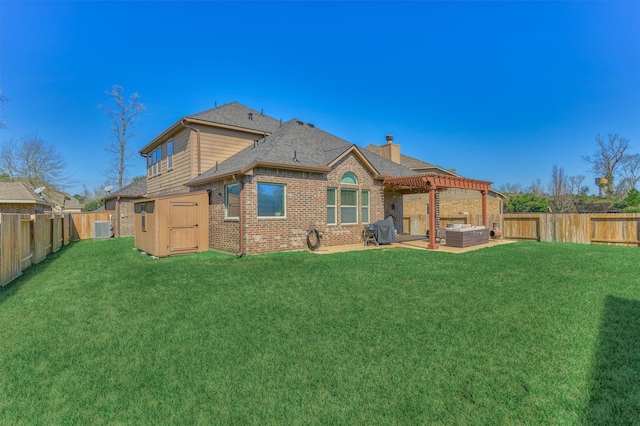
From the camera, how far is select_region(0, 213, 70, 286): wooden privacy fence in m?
6.81

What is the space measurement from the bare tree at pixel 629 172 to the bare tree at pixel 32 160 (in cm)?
5629

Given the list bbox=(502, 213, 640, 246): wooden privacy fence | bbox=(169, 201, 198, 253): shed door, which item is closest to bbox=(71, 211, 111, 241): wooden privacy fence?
bbox=(169, 201, 198, 253): shed door

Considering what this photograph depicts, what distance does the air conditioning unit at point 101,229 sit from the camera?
60.4 ft

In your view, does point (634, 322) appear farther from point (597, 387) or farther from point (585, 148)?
point (585, 148)

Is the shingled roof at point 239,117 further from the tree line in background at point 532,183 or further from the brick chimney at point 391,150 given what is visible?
the tree line in background at point 532,183

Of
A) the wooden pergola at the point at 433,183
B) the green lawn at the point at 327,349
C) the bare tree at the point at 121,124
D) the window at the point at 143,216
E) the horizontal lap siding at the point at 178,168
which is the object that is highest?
the bare tree at the point at 121,124

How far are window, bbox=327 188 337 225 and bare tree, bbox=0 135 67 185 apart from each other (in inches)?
1289

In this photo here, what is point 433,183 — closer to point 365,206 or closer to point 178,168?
point 365,206

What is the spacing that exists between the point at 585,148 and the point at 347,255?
3478 cm

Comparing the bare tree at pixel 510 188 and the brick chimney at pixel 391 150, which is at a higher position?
the brick chimney at pixel 391 150

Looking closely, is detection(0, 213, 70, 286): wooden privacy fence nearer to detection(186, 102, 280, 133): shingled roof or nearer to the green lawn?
the green lawn

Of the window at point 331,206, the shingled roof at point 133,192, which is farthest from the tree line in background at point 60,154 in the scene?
the window at point 331,206

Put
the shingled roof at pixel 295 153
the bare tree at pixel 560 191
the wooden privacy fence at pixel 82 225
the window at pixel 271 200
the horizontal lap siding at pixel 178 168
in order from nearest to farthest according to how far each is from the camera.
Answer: the window at pixel 271 200, the shingled roof at pixel 295 153, the horizontal lap siding at pixel 178 168, the wooden privacy fence at pixel 82 225, the bare tree at pixel 560 191

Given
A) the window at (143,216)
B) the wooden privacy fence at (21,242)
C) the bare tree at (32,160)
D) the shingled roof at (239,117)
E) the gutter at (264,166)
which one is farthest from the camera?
the bare tree at (32,160)
